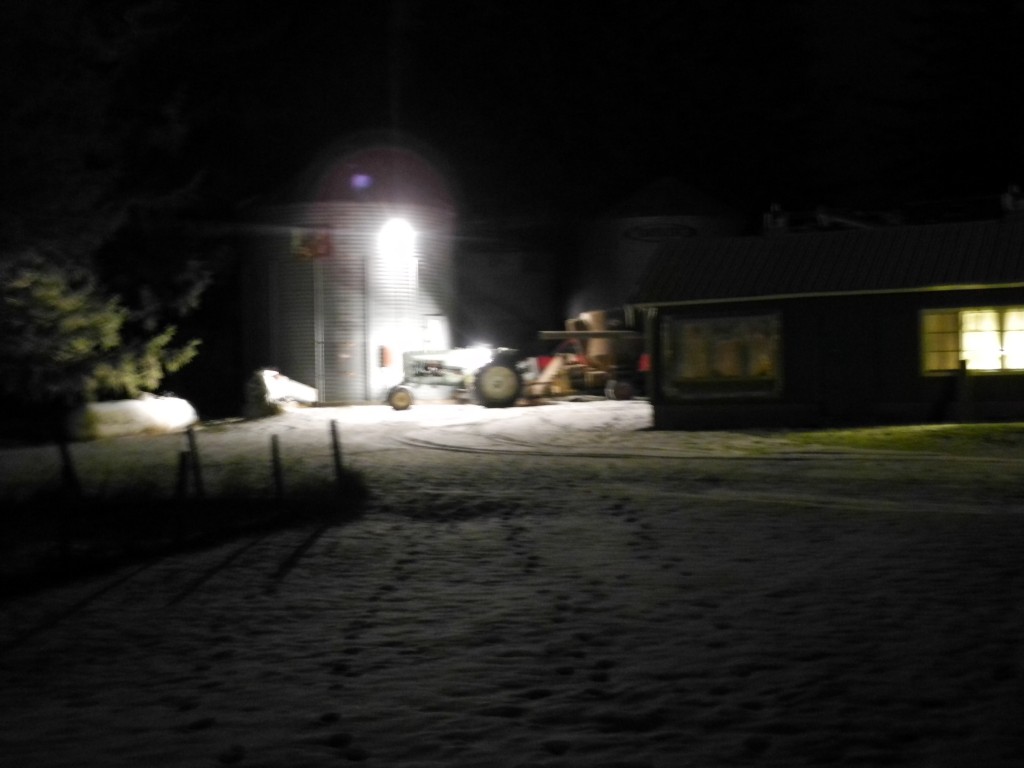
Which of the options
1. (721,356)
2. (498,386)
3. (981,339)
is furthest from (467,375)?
(981,339)

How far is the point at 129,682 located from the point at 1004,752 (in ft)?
15.4

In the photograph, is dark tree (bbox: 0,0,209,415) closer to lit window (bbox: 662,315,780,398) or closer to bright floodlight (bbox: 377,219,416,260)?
bright floodlight (bbox: 377,219,416,260)

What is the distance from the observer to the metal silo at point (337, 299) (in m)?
36.7

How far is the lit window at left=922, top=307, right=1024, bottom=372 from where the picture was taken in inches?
936

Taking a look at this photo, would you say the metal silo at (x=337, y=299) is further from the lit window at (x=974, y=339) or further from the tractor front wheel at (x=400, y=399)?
the lit window at (x=974, y=339)

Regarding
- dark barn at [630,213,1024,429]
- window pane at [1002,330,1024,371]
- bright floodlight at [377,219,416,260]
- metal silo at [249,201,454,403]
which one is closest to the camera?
window pane at [1002,330,1024,371]

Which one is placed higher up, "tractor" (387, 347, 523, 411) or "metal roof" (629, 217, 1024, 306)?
"metal roof" (629, 217, 1024, 306)

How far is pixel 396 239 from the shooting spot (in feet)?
124

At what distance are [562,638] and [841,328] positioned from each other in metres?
18.5

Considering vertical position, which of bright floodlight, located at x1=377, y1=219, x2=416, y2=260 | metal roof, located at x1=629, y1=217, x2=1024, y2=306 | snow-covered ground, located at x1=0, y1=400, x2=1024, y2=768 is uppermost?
bright floodlight, located at x1=377, y1=219, x2=416, y2=260

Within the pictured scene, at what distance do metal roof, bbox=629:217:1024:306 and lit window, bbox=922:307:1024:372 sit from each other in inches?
31.5

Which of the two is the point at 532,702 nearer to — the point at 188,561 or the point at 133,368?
the point at 188,561

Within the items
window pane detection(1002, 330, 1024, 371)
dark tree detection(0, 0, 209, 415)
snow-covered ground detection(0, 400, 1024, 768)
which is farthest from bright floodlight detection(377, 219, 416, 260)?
snow-covered ground detection(0, 400, 1024, 768)

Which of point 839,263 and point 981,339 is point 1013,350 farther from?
point 839,263
